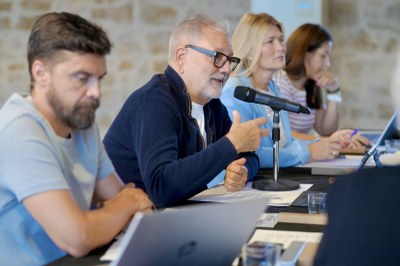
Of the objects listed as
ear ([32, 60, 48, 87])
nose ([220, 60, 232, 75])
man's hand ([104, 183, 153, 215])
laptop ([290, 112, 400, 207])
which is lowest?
laptop ([290, 112, 400, 207])

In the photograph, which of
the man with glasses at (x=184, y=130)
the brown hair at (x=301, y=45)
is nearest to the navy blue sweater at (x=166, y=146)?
the man with glasses at (x=184, y=130)

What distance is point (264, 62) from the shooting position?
3.15m

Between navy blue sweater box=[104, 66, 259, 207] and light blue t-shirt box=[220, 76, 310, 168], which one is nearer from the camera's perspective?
navy blue sweater box=[104, 66, 259, 207]

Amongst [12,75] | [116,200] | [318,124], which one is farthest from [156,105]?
[12,75]

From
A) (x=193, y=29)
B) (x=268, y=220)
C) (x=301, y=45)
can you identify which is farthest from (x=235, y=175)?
(x=301, y=45)

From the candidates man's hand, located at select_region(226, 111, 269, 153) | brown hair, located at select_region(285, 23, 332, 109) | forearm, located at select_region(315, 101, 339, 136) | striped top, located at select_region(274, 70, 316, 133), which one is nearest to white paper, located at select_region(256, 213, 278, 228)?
man's hand, located at select_region(226, 111, 269, 153)

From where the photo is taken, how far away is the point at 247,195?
2260 mm

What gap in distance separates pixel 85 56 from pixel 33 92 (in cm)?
18

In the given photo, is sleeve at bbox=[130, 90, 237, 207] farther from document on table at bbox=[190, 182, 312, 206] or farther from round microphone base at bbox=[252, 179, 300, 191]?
round microphone base at bbox=[252, 179, 300, 191]

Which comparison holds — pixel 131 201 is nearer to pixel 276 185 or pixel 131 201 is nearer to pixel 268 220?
pixel 268 220

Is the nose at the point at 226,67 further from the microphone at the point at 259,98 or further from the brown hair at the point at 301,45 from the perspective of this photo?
the brown hair at the point at 301,45

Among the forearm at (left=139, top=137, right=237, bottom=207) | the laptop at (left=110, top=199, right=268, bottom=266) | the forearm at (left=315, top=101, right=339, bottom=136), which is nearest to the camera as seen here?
the laptop at (left=110, top=199, right=268, bottom=266)

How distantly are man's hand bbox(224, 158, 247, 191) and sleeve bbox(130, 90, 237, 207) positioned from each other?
171 millimetres

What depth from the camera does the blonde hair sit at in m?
3.15
